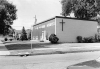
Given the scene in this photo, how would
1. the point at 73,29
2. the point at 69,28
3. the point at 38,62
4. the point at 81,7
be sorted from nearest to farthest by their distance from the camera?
1. the point at 38,62
2. the point at 69,28
3. the point at 73,29
4. the point at 81,7

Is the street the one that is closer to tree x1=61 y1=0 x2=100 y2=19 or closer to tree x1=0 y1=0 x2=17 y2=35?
tree x1=0 y1=0 x2=17 y2=35

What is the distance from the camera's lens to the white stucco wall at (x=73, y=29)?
78.1ft

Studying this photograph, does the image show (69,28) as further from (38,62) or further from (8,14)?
(38,62)

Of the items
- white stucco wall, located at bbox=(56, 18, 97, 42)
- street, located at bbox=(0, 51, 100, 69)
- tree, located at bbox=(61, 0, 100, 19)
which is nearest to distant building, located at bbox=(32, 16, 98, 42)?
white stucco wall, located at bbox=(56, 18, 97, 42)

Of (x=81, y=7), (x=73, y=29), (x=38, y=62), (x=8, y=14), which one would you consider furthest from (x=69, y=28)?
(x=38, y=62)

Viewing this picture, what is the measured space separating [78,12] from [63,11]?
4.34 meters

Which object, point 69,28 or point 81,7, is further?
point 81,7

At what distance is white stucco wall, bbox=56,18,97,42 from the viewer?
A: 2380cm

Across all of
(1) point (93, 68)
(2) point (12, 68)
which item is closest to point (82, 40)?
(2) point (12, 68)

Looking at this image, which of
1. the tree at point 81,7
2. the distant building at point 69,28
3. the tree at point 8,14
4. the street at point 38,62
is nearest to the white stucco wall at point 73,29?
the distant building at point 69,28

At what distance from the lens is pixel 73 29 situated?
24703 millimetres

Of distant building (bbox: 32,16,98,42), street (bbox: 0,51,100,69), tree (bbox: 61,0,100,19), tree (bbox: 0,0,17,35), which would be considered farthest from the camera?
tree (bbox: 61,0,100,19)

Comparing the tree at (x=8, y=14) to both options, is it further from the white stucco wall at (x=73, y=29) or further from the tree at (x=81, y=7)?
the tree at (x=81, y=7)

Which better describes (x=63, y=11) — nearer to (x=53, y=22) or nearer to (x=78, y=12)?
(x=78, y=12)
